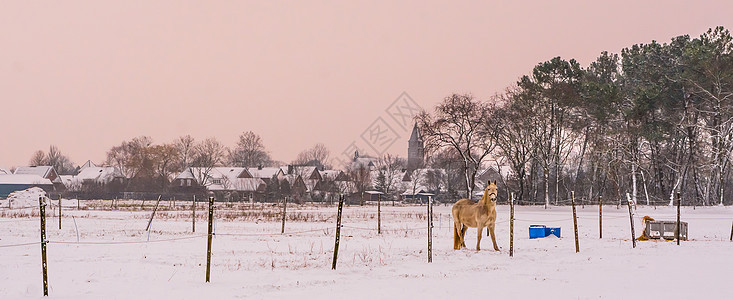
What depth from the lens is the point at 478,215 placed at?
21.2m

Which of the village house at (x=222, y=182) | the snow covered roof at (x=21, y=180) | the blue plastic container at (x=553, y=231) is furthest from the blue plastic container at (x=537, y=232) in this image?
the snow covered roof at (x=21, y=180)

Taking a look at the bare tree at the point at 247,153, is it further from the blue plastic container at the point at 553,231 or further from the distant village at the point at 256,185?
the blue plastic container at the point at 553,231

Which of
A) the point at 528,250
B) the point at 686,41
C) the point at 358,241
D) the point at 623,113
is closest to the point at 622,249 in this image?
the point at 528,250

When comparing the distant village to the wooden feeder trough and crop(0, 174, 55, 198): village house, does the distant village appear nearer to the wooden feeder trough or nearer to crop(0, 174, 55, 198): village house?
crop(0, 174, 55, 198): village house

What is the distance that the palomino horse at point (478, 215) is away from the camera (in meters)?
21.0

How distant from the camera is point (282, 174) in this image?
12425cm

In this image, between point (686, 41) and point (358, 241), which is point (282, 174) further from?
point (358, 241)

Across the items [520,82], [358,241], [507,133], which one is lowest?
[358,241]

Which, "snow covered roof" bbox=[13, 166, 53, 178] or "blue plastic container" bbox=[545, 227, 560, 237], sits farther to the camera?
"snow covered roof" bbox=[13, 166, 53, 178]

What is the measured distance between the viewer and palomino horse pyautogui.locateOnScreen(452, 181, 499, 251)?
21.0 m

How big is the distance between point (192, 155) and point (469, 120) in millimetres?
86906

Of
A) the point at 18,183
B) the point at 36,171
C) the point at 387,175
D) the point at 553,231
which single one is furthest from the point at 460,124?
the point at 36,171

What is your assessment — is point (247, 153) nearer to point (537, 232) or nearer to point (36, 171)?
point (36, 171)

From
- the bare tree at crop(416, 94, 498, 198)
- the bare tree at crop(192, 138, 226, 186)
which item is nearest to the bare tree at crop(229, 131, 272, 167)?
the bare tree at crop(192, 138, 226, 186)
